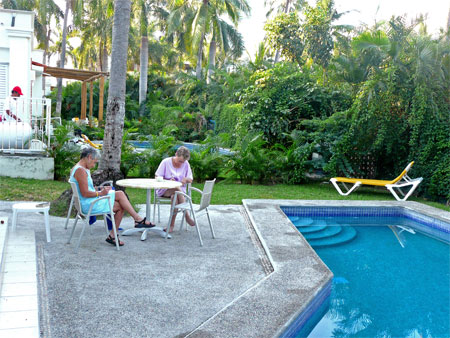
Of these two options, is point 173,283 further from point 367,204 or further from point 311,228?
point 367,204

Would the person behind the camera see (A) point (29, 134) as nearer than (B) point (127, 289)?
No

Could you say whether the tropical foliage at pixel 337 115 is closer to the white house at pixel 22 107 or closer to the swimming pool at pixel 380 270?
the white house at pixel 22 107

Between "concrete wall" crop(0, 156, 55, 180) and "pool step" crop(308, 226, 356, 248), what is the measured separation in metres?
6.25

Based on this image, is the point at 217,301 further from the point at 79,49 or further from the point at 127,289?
the point at 79,49

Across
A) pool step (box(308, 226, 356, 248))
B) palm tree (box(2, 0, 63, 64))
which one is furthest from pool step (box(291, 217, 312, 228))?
palm tree (box(2, 0, 63, 64))

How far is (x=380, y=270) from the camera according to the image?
5820 millimetres

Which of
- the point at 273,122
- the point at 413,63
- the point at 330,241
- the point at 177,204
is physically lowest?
the point at 330,241

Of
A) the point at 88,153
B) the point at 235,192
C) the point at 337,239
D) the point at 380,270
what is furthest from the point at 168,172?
the point at 235,192

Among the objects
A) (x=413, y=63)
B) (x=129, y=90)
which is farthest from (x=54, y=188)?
(x=129, y=90)

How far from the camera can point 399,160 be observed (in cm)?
1161

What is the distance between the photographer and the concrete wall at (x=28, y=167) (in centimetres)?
973

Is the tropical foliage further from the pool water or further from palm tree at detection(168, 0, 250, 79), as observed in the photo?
palm tree at detection(168, 0, 250, 79)

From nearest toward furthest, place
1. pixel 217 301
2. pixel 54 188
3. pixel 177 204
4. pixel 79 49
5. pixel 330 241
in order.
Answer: pixel 217 301
pixel 177 204
pixel 330 241
pixel 54 188
pixel 79 49

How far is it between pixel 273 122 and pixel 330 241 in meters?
6.32
